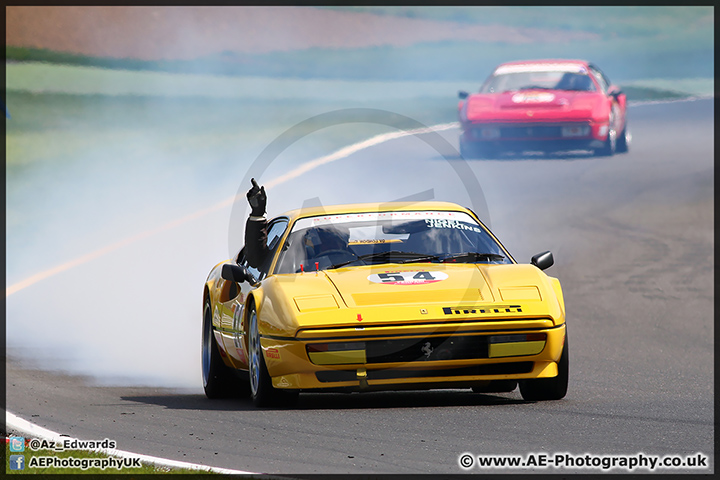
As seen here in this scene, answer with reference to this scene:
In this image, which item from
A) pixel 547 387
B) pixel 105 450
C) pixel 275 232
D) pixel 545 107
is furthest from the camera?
pixel 545 107

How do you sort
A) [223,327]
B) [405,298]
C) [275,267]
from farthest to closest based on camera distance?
[223,327], [275,267], [405,298]

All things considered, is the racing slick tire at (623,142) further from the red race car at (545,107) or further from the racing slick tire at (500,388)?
the racing slick tire at (500,388)

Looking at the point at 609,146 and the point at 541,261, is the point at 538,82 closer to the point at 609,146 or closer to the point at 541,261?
the point at 609,146

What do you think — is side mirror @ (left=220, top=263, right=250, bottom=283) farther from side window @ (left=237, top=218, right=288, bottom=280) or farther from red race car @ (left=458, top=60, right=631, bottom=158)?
red race car @ (left=458, top=60, right=631, bottom=158)

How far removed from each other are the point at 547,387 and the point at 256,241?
237cm

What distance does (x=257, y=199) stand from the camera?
8.37m

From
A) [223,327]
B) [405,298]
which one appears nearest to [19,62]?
[223,327]

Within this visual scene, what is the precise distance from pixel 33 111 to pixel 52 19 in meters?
2.33

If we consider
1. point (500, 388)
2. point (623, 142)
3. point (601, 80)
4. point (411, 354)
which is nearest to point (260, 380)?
point (411, 354)

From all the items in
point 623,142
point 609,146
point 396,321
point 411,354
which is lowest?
point 411,354

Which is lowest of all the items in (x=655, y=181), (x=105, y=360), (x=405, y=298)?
(x=105, y=360)

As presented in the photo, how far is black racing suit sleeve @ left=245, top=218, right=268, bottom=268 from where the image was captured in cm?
848

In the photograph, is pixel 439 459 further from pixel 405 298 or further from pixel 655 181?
pixel 655 181
